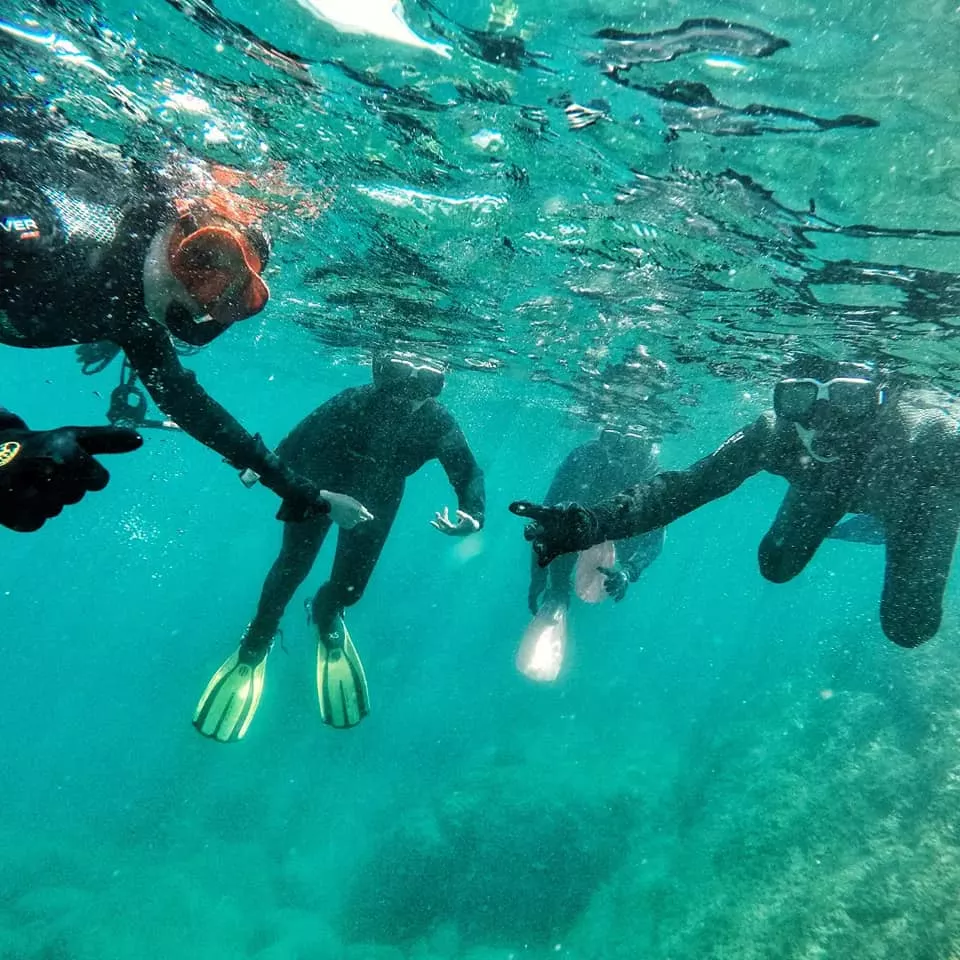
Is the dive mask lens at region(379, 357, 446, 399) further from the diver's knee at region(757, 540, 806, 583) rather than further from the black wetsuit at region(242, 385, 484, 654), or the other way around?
the diver's knee at region(757, 540, 806, 583)

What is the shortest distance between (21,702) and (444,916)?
3887 cm

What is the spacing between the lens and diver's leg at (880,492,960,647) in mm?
5781

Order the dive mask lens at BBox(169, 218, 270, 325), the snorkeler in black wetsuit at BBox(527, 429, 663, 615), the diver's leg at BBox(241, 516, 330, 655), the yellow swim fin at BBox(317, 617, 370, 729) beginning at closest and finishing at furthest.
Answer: the dive mask lens at BBox(169, 218, 270, 325) → the diver's leg at BBox(241, 516, 330, 655) → the yellow swim fin at BBox(317, 617, 370, 729) → the snorkeler in black wetsuit at BBox(527, 429, 663, 615)

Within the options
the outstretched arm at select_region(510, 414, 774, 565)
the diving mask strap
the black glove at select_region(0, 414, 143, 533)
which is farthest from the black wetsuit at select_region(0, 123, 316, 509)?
the diving mask strap

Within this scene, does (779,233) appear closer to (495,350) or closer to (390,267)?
(390,267)

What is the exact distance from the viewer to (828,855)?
11.8 metres

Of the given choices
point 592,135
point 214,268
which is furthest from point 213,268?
point 592,135

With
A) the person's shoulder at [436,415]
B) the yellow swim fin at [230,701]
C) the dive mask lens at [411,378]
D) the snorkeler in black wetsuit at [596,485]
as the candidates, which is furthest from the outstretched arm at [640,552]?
the yellow swim fin at [230,701]

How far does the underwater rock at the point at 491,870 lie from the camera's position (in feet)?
43.5

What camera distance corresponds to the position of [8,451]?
2217mm

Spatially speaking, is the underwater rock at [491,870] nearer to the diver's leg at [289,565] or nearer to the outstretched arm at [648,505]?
the diver's leg at [289,565]

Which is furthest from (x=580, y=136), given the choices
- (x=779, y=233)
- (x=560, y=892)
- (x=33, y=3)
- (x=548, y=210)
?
(x=560, y=892)

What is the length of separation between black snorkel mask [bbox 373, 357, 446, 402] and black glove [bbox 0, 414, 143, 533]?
5710mm

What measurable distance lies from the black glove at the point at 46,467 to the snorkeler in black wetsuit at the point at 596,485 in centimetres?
1017
